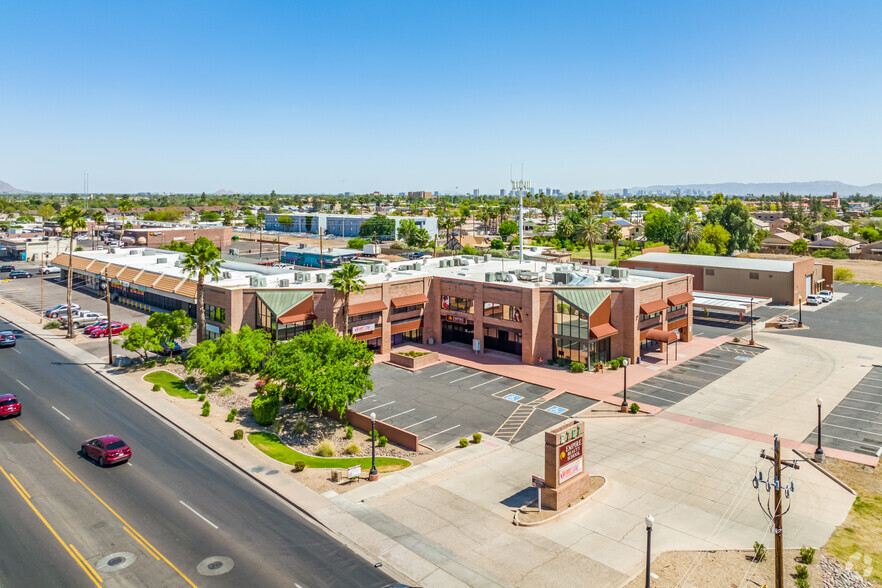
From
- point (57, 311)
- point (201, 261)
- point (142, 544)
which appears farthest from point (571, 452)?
point (57, 311)

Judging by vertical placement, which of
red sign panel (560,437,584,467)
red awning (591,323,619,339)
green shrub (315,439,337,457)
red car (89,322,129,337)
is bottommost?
green shrub (315,439,337,457)

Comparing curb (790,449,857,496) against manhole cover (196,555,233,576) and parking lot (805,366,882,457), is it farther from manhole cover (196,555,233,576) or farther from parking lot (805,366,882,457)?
manhole cover (196,555,233,576)

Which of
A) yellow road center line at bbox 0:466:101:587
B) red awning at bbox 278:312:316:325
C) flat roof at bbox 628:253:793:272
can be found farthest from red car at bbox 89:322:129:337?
flat roof at bbox 628:253:793:272

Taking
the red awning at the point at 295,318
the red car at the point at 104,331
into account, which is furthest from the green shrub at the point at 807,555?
the red car at the point at 104,331

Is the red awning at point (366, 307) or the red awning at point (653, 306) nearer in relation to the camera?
the red awning at point (366, 307)

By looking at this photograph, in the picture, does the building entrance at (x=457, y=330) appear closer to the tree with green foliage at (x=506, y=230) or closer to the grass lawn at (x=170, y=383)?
the grass lawn at (x=170, y=383)

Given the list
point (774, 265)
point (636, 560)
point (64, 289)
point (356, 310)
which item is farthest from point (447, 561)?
point (64, 289)
